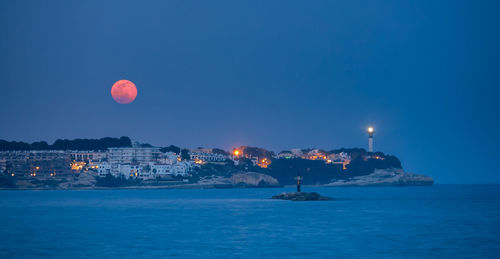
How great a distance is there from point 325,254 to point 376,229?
58.6ft

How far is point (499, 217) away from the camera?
71.8m

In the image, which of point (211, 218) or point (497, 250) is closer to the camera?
point (497, 250)

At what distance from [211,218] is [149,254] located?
104 ft

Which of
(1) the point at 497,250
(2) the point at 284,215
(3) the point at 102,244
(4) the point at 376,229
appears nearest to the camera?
(1) the point at 497,250

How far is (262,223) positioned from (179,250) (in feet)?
75.7

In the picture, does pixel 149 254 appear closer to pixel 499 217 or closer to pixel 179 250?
pixel 179 250

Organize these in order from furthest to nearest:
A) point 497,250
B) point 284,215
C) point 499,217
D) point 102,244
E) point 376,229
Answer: point 284,215, point 499,217, point 376,229, point 102,244, point 497,250

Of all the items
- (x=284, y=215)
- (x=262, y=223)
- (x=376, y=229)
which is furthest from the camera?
(x=284, y=215)

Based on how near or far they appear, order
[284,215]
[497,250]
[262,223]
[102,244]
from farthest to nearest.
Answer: [284,215], [262,223], [102,244], [497,250]

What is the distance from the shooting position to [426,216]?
2950 inches

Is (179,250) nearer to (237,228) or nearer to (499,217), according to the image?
(237,228)

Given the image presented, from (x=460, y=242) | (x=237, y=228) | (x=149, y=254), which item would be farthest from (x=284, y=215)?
(x=149, y=254)

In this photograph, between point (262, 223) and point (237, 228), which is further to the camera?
point (262, 223)

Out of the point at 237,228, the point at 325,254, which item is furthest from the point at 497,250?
the point at 237,228
